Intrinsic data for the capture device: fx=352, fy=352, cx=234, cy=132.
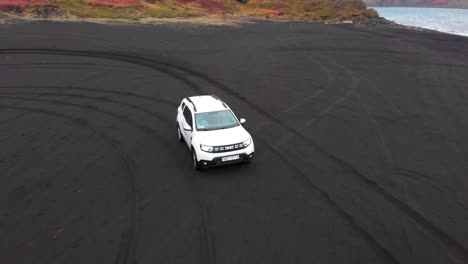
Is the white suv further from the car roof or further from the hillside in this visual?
the hillside

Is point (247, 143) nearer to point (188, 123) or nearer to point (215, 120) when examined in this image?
point (215, 120)

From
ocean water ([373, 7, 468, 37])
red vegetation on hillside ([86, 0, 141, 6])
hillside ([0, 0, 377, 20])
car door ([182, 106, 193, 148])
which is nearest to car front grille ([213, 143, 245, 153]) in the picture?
car door ([182, 106, 193, 148])

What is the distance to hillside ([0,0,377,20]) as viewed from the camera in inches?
1697

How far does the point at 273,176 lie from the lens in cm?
1076

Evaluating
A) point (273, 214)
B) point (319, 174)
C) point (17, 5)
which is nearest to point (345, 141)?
point (319, 174)

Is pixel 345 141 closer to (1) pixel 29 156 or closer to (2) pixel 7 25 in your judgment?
(1) pixel 29 156

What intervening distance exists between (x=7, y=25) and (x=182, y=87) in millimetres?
25857

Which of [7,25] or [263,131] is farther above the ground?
[7,25]

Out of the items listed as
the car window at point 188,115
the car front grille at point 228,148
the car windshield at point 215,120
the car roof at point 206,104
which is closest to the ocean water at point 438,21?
the car roof at point 206,104

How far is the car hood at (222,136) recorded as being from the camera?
421 inches

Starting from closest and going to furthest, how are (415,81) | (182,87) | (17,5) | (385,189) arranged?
1. (385,189)
2. (182,87)
3. (415,81)
4. (17,5)

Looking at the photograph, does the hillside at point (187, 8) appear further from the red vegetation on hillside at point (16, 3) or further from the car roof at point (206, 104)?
the car roof at point (206, 104)

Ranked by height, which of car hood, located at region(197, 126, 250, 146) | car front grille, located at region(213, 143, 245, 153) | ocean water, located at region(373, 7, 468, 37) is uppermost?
ocean water, located at region(373, 7, 468, 37)

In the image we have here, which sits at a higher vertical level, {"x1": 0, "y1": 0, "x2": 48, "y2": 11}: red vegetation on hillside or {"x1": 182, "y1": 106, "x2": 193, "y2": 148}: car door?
{"x1": 0, "y1": 0, "x2": 48, "y2": 11}: red vegetation on hillside
